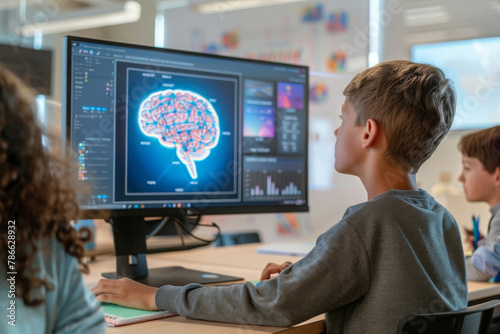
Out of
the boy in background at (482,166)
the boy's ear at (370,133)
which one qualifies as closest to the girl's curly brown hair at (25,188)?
the boy's ear at (370,133)

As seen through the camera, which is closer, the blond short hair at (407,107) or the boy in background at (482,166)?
the blond short hair at (407,107)

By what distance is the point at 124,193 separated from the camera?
1.39m

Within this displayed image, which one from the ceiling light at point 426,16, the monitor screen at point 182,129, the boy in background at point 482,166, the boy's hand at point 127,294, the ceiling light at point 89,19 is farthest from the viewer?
the ceiling light at point 426,16

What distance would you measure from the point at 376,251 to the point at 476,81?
127 inches

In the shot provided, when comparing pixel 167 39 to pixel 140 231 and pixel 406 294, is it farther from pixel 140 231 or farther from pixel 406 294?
pixel 406 294

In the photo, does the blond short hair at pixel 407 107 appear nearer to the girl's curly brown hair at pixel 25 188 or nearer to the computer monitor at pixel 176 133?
the computer monitor at pixel 176 133

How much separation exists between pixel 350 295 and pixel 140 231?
571 mm

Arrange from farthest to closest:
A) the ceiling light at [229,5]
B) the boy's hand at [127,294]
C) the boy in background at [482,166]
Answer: the ceiling light at [229,5], the boy in background at [482,166], the boy's hand at [127,294]

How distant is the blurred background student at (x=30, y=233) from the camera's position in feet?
2.37

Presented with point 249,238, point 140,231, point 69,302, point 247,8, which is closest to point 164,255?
point 140,231

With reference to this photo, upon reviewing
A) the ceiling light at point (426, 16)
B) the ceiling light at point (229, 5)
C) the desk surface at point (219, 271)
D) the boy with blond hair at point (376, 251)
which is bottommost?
the desk surface at point (219, 271)

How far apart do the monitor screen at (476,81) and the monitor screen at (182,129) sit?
2547 millimetres

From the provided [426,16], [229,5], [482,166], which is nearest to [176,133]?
[482,166]

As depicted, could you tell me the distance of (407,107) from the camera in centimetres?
119
